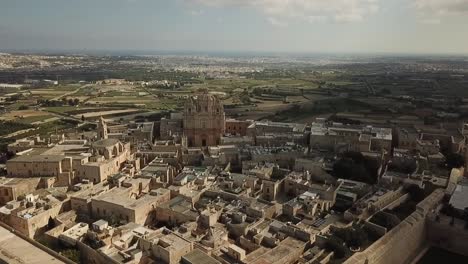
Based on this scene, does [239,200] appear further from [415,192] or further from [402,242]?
[415,192]

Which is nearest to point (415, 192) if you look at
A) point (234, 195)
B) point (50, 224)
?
point (234, 195)

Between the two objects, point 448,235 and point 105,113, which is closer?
point 448,235

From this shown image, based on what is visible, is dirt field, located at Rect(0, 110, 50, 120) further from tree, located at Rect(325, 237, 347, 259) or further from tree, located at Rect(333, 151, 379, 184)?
tree, located at Rect(325, 237, 347, 259)

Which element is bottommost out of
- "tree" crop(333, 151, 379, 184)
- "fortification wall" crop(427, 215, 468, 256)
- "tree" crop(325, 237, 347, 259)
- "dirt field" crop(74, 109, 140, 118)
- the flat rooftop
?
"dirt field" crop(74, 109, 140, 118)

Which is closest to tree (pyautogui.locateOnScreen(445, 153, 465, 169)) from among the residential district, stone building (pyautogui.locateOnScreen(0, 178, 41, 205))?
the residential district

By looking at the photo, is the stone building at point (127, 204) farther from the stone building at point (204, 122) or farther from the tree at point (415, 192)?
the tree at point (415, 192)

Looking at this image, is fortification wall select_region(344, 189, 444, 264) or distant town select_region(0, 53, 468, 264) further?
distant town select_region(0, 53, 468, 264)

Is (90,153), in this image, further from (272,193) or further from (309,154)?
(309,154)
